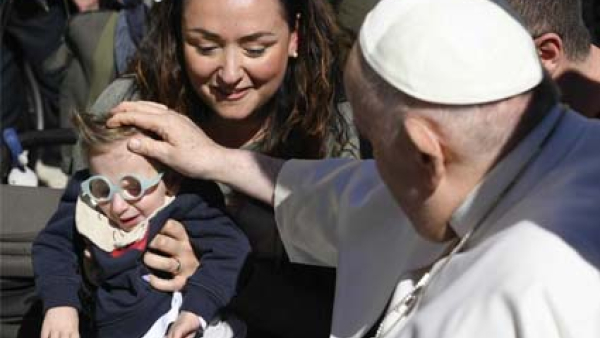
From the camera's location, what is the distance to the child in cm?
262

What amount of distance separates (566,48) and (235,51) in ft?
2.57

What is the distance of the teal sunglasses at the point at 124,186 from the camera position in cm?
260

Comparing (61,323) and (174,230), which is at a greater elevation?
(174,230)

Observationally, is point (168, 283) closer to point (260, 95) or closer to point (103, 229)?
point (103, 229)

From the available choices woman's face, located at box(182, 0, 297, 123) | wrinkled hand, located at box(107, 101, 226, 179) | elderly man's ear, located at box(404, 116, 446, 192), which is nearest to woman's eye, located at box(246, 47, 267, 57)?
woman's face, located at box(182, 0, 297, 123)

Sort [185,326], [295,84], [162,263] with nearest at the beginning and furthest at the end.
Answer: [185,326]
[162,263]
[295,84]

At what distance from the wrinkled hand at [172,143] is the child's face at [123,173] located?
0.09 feet

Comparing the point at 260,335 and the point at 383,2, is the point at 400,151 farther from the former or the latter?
the point at 260,335

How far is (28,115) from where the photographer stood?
6.30m

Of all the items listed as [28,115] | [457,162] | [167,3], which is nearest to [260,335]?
[167,3]

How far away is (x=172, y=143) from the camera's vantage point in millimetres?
2633

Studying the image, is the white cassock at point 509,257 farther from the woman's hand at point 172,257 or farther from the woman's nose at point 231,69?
the woman's nose at point 231,69

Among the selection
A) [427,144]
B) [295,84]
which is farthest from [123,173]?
[427,144]

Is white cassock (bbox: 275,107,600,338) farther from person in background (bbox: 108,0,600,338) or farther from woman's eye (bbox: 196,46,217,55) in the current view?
woman's eye (bbox: 196,46,217,55)
